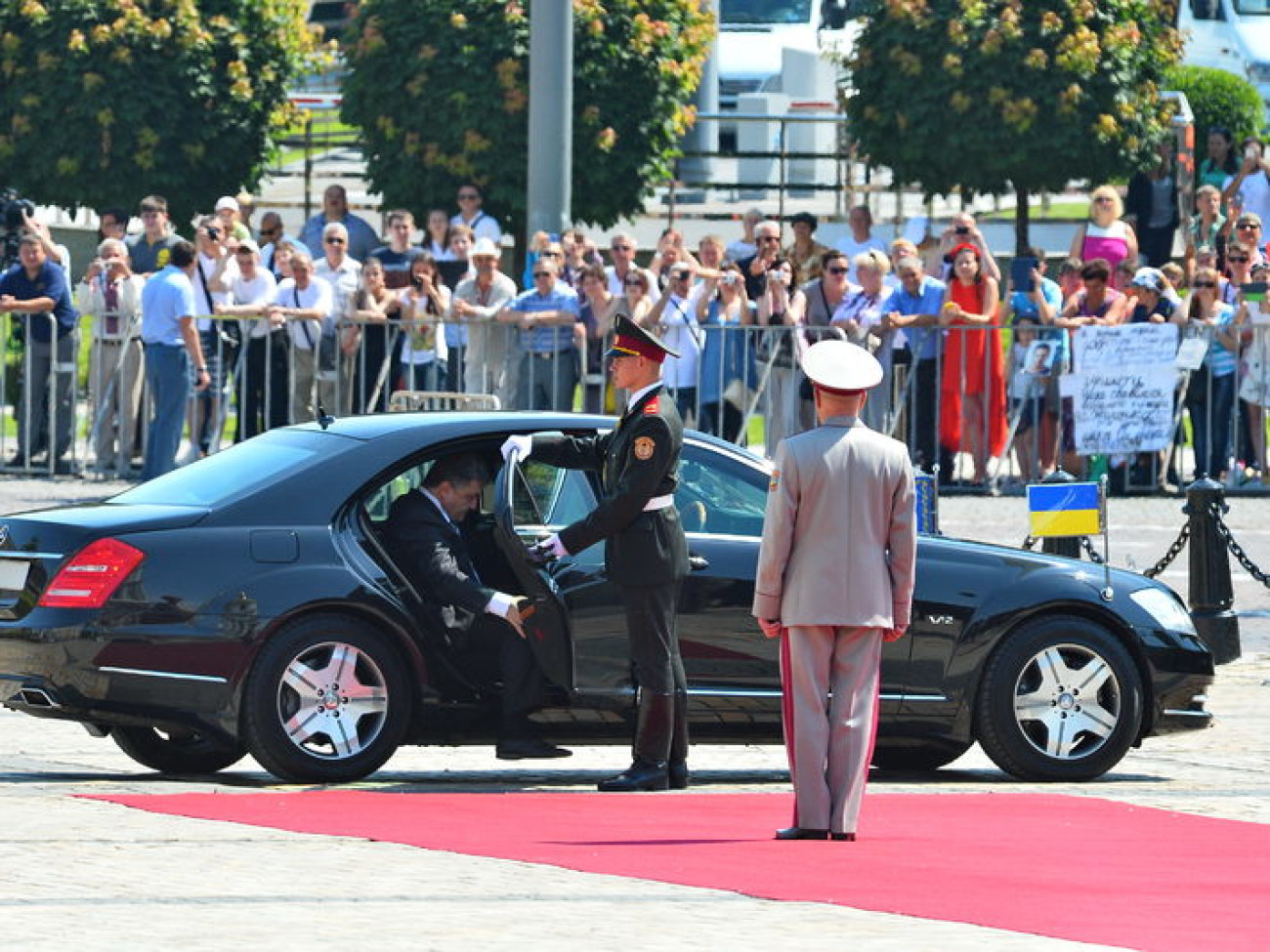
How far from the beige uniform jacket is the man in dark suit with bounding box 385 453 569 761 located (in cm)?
154

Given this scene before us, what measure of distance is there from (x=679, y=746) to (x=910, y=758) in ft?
4.69

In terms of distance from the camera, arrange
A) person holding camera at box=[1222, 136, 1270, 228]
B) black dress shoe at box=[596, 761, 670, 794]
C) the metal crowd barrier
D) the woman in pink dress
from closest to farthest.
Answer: black dress shoe at box=[596, 761, 670, 794] → the metal crowd barrier → the woman in pink dress → person holding camera at box=[1222, 136, 1270, 228]

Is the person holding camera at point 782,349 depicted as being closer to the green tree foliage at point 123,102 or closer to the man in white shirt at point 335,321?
the man in white shirt at point 335,321

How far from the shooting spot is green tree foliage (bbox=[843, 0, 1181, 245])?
1276 inches

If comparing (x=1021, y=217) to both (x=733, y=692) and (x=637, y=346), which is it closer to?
(x=733, y=692)

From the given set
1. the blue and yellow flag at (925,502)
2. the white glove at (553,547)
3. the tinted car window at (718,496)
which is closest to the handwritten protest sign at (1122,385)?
the blue and yellow flag at (925,502)

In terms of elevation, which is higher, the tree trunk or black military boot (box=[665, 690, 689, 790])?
the tree trunk

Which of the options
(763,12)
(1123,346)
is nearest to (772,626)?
(1123,346)

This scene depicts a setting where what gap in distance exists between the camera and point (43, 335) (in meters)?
24.0

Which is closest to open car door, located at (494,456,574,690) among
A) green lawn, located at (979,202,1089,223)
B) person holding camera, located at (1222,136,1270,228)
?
person holding camera, located at (1222,136,1270,228)

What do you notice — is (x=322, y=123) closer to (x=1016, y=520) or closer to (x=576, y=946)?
(x=1016, y=520)

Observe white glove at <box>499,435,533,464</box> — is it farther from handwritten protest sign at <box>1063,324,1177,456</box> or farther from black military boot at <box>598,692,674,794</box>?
handwritten protest sign at <box>1063,324,1177,456</box>

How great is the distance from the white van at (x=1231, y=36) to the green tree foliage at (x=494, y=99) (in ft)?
35.7

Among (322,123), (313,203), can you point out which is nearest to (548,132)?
(313,203)
